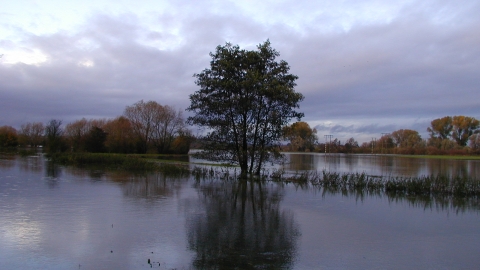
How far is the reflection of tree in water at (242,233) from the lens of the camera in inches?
284

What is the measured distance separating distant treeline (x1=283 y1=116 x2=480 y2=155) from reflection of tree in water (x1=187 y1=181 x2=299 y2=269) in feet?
212

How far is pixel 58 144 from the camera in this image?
1953 inches

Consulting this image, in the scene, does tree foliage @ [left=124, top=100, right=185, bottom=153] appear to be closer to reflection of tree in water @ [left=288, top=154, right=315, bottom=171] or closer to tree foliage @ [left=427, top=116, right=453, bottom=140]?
reflection of tree in water @ [left=288, top=154, right=315, bottom=171]

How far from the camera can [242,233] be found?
944 cm

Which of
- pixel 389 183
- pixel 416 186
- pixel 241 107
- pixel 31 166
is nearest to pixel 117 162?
pixel 31 166

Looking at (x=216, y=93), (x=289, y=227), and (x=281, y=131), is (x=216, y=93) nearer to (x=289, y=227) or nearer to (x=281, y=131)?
(x=281, y=131)

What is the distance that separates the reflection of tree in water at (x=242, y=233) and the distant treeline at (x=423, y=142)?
64.7m

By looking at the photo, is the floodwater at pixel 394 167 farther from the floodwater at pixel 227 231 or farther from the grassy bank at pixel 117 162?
the floodwater at pixel 227 231

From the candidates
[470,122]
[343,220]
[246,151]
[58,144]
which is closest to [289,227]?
[343,220]

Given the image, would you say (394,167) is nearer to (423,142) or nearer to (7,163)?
(7,163)

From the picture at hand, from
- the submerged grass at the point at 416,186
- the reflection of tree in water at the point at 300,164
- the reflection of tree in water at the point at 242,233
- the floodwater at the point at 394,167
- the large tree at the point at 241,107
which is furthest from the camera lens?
the reflection of tree in water at the point at 300,164

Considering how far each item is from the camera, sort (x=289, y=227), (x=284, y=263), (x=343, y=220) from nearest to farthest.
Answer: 1. (x=284, y=263)
2. (x=289, y=227)
3. (x=343, y=220)

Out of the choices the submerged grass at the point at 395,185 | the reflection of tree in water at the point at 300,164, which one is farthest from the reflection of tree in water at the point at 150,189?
the reflection of tree in water at the point at 300,164

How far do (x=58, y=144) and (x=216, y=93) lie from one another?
34.5 m
